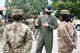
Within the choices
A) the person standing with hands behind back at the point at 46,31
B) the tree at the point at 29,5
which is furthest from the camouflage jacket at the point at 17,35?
the tree at the point at 29,5

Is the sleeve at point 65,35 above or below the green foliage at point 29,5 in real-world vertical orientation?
above

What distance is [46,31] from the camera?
414 inches

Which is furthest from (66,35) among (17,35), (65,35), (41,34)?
(41,34)

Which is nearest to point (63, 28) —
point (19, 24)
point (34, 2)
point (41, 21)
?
point (19, 24)

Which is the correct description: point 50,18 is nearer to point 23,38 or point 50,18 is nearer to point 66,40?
point 66,40

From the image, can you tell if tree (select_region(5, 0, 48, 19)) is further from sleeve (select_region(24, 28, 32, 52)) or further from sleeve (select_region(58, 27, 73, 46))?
sleeve (select_region(24, 28, 32, 52))

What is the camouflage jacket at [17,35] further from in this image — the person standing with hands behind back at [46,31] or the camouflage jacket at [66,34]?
the person standing with hands behind back at [46,31]

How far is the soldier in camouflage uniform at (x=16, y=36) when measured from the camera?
6656 mm

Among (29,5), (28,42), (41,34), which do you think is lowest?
(29,5)

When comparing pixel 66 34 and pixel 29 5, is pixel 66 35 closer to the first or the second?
pixel 66 34

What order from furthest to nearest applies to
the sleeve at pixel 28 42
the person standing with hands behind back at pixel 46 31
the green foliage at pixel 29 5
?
the green foliage at pixel 29 5 → the person standing with hands behind back at pixel 46 31 → the sleeve at pixel 28 42

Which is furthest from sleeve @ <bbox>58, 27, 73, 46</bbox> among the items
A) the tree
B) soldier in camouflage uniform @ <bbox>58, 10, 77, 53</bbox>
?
the tree

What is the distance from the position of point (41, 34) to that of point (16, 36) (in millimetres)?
3787

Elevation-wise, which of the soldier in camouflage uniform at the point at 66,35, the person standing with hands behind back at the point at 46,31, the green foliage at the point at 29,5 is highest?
the soldier in camouflage uniform at the point at 66,35
